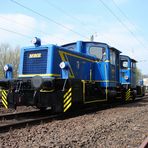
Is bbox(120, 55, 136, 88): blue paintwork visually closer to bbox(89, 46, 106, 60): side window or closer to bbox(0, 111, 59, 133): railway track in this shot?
bbox(89, 46, 106, 60): side window

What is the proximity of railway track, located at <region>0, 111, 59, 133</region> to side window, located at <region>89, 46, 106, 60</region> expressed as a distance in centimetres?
403

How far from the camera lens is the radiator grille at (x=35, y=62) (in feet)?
36.1

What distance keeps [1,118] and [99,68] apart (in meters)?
5.86

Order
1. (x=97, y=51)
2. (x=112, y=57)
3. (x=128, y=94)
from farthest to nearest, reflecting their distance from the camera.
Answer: (x=128, y=94) < (x=112, y=57) < (x=97, y=51)

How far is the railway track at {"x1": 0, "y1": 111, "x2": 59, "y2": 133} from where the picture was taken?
810cm

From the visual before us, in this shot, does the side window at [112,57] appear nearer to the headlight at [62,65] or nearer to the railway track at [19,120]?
the railway track at [19,120]

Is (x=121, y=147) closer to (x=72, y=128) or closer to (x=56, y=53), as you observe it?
(x=72, y=128)

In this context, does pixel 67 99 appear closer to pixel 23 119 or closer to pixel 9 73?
pixel 23 119

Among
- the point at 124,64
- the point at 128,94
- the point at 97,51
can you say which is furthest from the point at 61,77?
the point at 124,64

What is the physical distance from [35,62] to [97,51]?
4.32 metres

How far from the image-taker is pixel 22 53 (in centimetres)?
1169

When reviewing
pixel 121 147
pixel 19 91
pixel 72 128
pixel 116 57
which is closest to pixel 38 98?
pixel 19 91

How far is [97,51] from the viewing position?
47.8 ft

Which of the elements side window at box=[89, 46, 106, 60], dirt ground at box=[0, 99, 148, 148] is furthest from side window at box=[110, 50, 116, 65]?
dirt ground at box=[0, 99, 148, 148]
